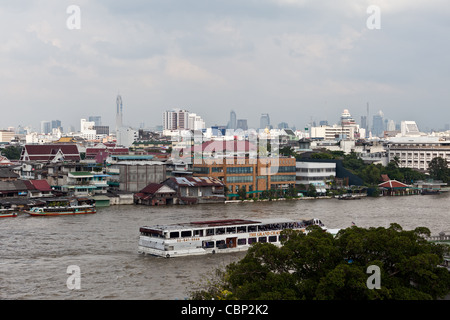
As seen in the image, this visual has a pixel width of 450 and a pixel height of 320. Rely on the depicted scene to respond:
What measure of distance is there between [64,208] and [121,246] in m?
9.08

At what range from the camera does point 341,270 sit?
10555 millimetres

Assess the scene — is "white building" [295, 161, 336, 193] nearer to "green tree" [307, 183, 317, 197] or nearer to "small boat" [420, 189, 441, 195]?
"green tree" [307, 183, 317, 197]

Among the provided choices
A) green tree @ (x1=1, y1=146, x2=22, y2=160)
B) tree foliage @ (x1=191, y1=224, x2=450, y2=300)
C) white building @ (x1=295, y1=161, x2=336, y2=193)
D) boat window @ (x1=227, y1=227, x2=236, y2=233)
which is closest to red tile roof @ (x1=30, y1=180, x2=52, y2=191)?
white building @ (x1=295, y1=161, x2=336, y2=193)

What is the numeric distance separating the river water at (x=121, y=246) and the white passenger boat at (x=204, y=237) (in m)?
0.42

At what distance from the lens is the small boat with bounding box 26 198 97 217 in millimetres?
27516

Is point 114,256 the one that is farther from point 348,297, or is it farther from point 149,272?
point 348,297

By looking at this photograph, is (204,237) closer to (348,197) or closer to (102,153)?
(348,197)

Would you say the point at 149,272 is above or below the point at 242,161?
below

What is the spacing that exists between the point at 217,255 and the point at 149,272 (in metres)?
2.94

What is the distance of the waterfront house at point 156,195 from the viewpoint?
108ft

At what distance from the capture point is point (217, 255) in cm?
1869

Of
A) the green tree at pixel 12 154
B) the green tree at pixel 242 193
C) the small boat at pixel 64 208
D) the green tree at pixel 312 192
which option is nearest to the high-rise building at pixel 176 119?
the green tree at pixel 12 154

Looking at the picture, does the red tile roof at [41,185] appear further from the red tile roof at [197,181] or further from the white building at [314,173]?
the white building at [314,173]

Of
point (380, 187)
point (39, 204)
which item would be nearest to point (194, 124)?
point (380, 187)
